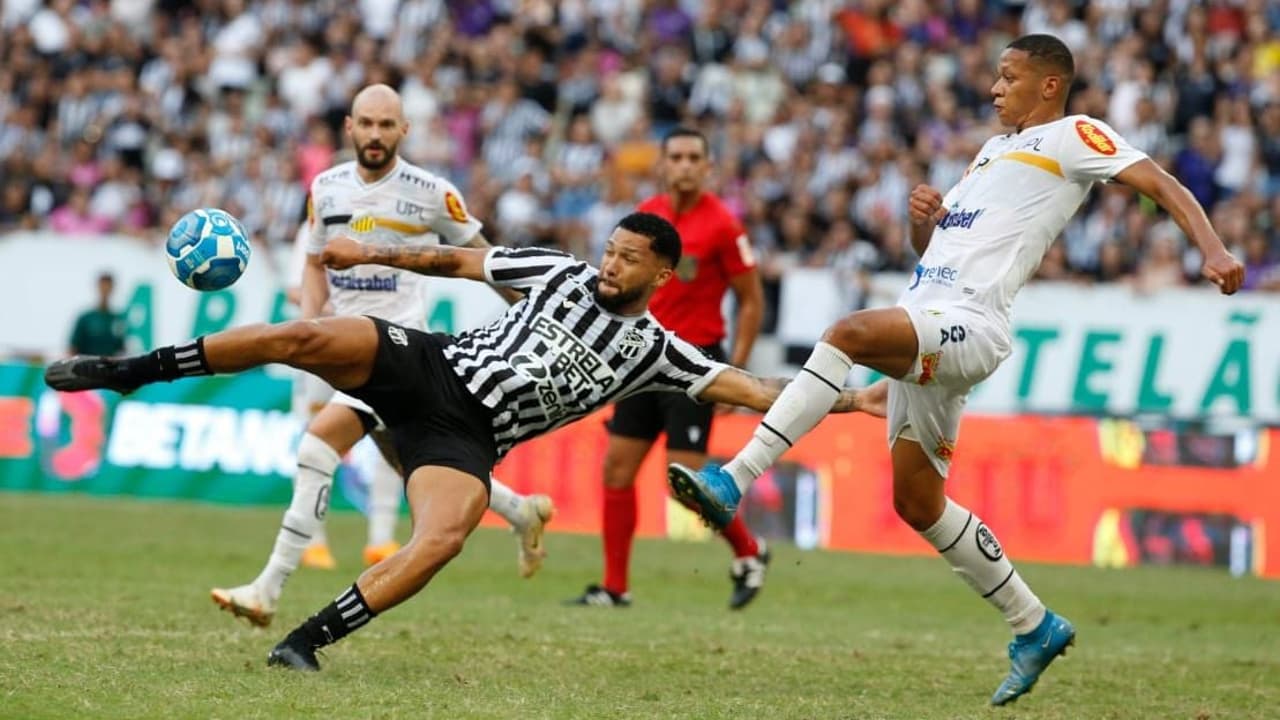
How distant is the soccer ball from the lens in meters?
9.45

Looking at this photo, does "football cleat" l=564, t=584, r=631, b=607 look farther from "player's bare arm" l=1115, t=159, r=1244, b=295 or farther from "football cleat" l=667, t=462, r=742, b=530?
"player's bare arm" l=1115, t=159, r=1244, b=295

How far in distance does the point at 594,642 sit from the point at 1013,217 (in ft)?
11.7

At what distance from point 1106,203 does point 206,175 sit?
11208 millimetres

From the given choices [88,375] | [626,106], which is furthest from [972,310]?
[626,106]

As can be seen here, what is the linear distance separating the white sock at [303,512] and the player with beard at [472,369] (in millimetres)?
1457

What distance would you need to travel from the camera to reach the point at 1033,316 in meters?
21.2

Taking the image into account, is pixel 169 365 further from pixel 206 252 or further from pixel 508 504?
pixel 508 504

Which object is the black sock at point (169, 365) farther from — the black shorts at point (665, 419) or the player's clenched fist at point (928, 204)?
the black shorts at point (665, 419)

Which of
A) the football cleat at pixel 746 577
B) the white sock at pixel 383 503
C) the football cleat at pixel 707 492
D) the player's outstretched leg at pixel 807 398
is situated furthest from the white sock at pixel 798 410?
the white sock at pixel 383 503

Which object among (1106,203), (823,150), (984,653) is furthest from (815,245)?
(984,653)

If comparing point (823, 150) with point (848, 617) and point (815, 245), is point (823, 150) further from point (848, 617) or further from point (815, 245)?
point (848, 617)

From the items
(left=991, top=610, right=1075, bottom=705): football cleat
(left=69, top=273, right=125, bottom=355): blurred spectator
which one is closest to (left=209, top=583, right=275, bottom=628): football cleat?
(left=991, top=610, right=1075, bottom=705): football cleat

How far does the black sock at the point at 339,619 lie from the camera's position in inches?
346

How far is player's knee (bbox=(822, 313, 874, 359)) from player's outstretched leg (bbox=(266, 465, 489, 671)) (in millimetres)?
1756
